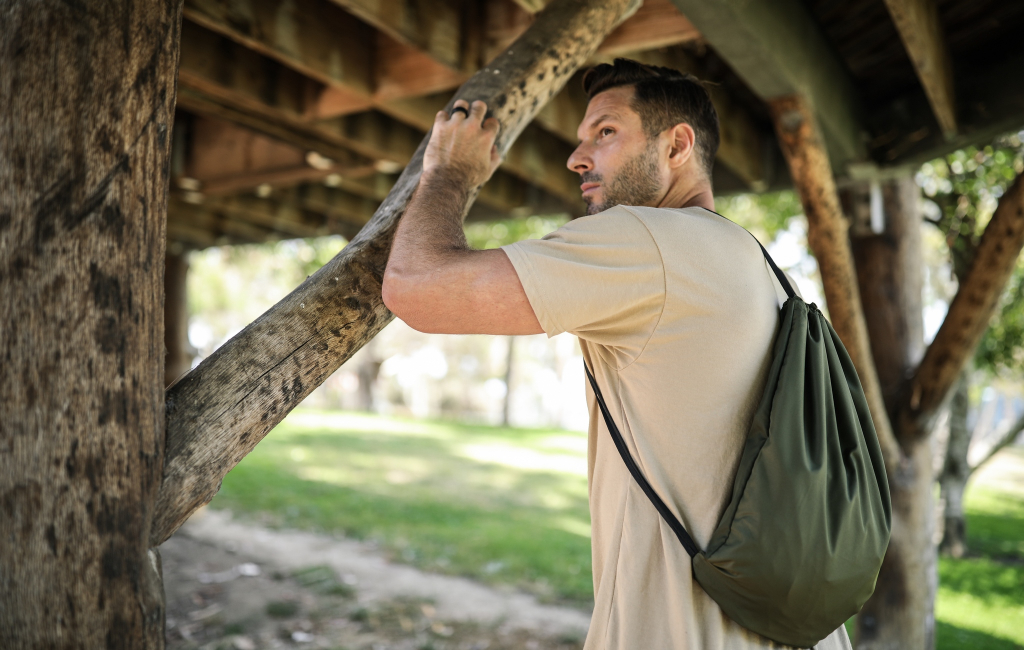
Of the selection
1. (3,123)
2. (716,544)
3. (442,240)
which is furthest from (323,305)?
(716,544)

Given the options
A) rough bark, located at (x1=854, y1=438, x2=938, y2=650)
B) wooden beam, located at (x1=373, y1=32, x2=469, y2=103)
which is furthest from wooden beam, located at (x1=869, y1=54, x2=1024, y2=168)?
wooden beam, located at (x1=373, y1=32, x2=469, y2=103)

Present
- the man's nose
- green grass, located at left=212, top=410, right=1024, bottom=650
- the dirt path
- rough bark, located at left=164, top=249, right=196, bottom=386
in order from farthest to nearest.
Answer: rough bark, located at left=164, top=249, right=196, bottom=386 < green grass, located at left=212, top=410, right=1024, bottom=650 < the dirt path < the man's nose

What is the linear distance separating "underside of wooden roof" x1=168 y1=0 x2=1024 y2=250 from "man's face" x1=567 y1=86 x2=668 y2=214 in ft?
2.90

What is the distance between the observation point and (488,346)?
150 feet

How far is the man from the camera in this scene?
4.73ft

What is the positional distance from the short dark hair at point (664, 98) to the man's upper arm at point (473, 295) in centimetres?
72

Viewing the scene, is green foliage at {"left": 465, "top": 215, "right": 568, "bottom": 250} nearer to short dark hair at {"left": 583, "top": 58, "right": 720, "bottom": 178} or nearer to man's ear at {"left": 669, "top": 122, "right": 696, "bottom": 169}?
short dark hair at {"left": 583, "top": 58, "right": 720, "bottom": 178}

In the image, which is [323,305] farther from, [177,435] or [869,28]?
[869,28]

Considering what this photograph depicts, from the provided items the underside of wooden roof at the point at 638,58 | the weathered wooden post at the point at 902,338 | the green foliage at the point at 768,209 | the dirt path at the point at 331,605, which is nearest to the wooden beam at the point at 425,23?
the underside of wooden roof at the point at 638,58

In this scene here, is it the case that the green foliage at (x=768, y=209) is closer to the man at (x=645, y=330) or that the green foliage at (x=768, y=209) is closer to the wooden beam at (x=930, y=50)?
the wooden beam at (x=930, y=50)

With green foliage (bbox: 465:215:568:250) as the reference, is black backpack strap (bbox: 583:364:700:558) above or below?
below

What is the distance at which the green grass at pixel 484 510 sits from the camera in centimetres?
697

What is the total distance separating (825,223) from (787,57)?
105 centimetres

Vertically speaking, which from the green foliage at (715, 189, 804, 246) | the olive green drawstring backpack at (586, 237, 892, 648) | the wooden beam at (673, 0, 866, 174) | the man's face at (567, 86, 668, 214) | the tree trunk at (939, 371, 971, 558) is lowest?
the tree trunk at (939, 371, 971, 558)
